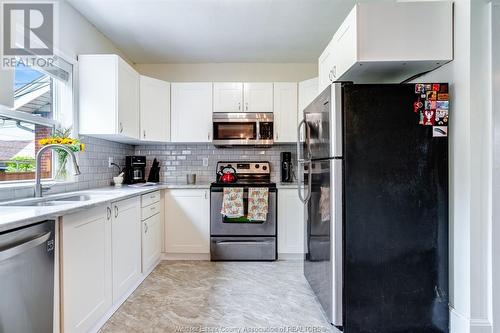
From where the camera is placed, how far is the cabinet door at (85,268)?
150cm

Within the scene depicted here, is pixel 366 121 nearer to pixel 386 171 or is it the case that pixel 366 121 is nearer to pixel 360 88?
pixel 360 88

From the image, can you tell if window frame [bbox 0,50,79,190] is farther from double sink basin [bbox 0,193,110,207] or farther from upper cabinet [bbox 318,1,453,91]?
upper cabinet [bbox 318,1,453,91]

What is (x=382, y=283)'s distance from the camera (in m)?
1.73

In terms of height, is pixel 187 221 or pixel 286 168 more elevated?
pixel 286 168

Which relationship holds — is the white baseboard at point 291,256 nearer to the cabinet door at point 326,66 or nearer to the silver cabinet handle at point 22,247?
the cabinet door at point 326,66

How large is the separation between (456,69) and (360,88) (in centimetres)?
59

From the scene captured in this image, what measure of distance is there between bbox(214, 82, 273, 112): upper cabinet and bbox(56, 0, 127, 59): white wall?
4.51 feet

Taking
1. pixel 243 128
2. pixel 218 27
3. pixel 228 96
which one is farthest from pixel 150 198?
pixel 218 27

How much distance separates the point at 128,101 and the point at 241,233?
1.92 m

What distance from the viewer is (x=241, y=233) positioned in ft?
10.6

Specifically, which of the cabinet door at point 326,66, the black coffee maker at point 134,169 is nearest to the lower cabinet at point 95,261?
the black coffee maker at point 134,169

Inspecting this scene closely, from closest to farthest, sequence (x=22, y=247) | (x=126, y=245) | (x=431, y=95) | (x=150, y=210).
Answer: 1. (x=22, y=247)
2. (x=431, y=95)
3. (x=126, y=245)
4. (x=150, y=210)

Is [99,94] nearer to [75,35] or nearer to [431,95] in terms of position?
[75,35]

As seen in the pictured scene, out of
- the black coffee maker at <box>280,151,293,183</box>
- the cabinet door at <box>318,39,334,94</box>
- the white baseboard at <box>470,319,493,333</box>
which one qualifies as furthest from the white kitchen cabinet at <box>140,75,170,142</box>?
the white baseboard at <box>470,319,493,333</box>
